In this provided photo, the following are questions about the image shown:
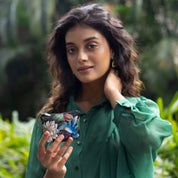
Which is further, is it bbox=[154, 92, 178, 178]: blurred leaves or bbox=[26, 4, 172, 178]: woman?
bbox=[154, 92, 178, 178]: blurred leaves

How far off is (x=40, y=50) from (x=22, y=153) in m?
8.91

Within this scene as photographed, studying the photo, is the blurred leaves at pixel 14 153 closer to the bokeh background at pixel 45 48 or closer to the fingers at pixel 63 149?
the fingers at pixel 63 149

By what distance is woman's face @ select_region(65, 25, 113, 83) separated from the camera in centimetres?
176

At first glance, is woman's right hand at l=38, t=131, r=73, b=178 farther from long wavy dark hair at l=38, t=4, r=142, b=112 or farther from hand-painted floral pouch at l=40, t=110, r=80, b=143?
long wavy dark hair at l=38, t=4, r=142, b=112

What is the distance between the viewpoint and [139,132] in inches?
58.1

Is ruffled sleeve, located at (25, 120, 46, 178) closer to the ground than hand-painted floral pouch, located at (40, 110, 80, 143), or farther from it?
closer to the ground

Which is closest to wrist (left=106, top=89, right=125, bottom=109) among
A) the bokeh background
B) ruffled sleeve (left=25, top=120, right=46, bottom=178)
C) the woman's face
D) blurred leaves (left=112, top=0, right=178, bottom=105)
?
the woman's face

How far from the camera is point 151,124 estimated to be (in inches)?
59.9

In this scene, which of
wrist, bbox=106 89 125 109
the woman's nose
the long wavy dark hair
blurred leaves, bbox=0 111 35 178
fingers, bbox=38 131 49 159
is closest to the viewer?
fingers, bbox=38 131 49 159

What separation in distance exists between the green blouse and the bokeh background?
4352 millimetres

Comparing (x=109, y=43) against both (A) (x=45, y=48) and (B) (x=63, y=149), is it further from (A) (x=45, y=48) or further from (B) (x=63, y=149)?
(A) (x=45, y=48)

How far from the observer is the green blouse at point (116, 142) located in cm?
150

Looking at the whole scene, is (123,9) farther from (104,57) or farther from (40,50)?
(104,57)

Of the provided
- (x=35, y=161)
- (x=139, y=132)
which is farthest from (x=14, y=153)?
(x=139, y=132)
